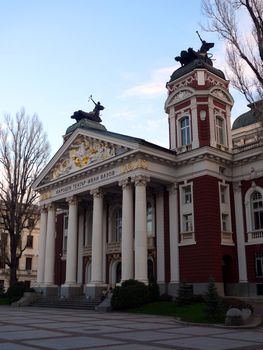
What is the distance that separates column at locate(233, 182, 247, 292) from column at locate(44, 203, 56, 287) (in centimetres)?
1765

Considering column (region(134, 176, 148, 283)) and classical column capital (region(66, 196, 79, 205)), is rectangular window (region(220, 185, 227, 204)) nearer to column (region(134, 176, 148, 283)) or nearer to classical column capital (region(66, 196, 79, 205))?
column (region(134, 176, 148, 283))

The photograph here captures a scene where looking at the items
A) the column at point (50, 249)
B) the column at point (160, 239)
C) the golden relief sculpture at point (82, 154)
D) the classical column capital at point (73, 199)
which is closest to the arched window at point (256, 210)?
the column at point (160, 239)

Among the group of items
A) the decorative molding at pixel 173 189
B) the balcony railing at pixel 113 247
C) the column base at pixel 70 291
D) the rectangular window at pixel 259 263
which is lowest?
the column base at pixel 70 291

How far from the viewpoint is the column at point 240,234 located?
31.7m

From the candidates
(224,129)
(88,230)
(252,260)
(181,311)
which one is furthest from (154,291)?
(224,129)

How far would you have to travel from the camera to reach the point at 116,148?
34688 mm

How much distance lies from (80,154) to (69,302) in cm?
1259

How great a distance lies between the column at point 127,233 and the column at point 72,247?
730 cm

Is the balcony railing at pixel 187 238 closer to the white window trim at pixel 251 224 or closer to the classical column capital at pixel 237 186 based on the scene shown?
the white window trim at pixel 251 224

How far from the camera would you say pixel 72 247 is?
125ft

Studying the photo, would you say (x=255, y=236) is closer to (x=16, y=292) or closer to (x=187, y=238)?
(x=187, y=238)

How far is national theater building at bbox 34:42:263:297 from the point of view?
103 feet

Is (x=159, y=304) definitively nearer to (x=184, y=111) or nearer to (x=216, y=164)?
(x=216, y=164)

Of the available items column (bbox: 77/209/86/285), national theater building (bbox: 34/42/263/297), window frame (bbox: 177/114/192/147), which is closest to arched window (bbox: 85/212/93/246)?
column (bbox: 77/209/86/285)
